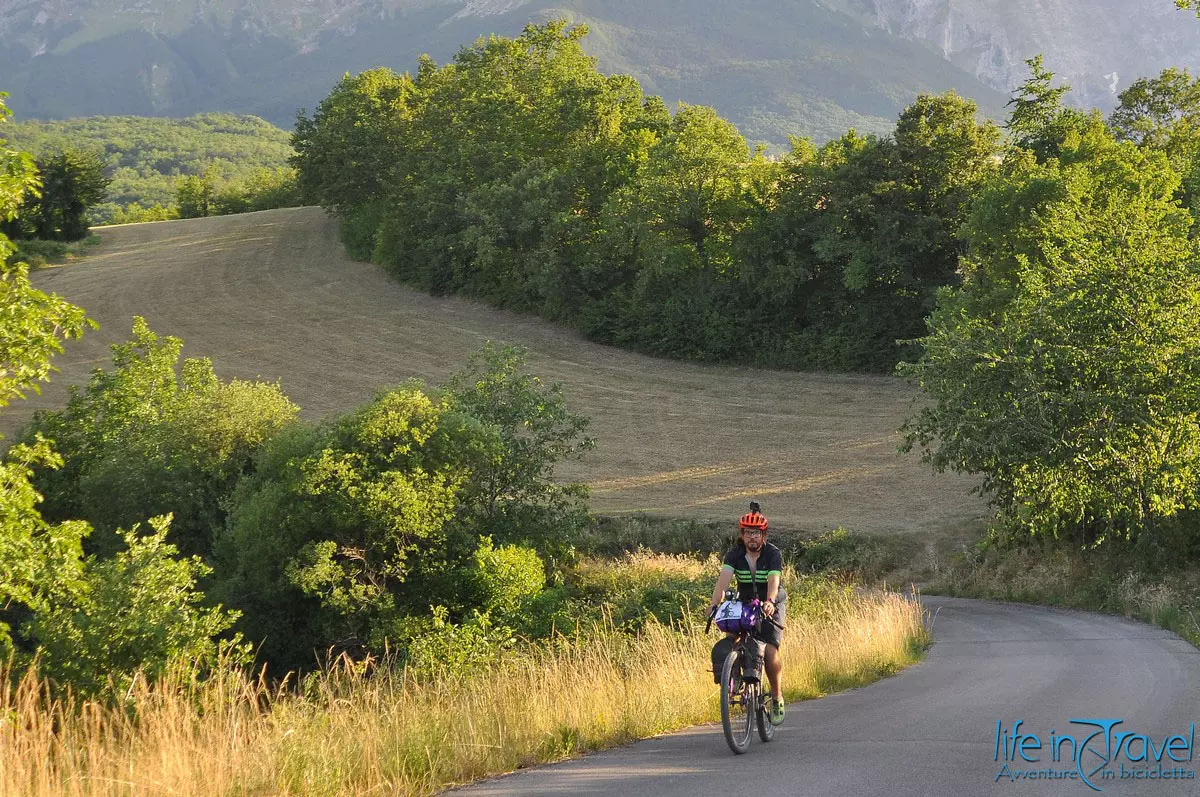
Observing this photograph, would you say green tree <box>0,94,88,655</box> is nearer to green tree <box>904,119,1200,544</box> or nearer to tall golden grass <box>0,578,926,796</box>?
tall golden grass <box>0,578,926,796</box>

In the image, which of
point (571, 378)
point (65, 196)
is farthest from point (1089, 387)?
point (65, 196)

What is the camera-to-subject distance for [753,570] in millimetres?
9164

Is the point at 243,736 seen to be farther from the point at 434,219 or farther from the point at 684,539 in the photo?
the point at 434,219

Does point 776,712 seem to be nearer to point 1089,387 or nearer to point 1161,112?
point 1089,387

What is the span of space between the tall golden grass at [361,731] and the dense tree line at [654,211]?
32.9 m

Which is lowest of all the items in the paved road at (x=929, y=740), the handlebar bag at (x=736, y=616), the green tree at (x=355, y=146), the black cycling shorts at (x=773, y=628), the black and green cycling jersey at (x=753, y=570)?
the paved road at (x=929, y=740)

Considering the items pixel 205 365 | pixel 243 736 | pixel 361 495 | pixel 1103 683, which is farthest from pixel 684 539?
pixel 243 736

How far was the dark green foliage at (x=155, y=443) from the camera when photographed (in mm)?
25656

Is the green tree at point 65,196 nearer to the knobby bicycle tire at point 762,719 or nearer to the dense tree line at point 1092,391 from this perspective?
the dense tree line at point 1092,391

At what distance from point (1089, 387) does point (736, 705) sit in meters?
16.7

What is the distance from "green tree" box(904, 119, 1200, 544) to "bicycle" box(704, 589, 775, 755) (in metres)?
15.1

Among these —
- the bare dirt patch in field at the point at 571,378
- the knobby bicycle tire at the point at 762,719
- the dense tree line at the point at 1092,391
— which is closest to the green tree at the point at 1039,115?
the bare dirt patch in field at the point at 571,378

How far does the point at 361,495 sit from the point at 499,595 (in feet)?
11.2

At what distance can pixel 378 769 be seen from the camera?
7.09m
